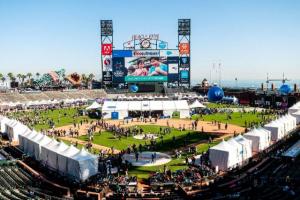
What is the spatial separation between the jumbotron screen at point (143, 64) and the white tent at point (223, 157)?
5573 centimetres

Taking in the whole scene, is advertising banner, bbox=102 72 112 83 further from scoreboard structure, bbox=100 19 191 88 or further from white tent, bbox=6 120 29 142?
white tent, bbox=6 120 29 142

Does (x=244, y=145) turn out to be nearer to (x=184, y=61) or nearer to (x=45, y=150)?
(x=45, y=150)

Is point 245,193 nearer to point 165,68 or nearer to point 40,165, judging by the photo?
point 40,165

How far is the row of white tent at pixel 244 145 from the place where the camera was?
98.5 feet

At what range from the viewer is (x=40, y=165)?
3284cm

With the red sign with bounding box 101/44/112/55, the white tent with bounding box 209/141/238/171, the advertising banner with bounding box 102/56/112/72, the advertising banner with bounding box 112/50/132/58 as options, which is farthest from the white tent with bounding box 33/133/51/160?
the red sign with bounding box 101/44/112/55

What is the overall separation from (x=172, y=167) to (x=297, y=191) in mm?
11382

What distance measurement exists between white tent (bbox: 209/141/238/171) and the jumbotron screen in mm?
55734

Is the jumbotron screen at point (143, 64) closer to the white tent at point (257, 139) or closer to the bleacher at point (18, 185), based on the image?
the white tent at point (257, 139)

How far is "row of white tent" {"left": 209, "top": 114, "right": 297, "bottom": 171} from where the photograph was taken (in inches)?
1182

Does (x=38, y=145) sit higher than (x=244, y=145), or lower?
lower

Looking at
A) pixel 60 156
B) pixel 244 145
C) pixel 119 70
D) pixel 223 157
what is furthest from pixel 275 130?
pixel 119 70

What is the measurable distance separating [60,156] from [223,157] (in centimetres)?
1365

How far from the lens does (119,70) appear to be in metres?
86.4
